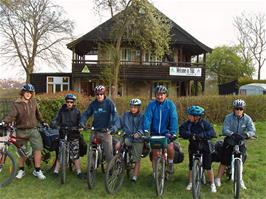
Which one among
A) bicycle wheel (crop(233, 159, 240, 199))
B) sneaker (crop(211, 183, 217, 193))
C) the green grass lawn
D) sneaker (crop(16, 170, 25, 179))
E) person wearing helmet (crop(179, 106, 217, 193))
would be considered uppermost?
person wearing helmet (crop(179, 106, 217, 193))

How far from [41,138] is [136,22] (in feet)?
59.0

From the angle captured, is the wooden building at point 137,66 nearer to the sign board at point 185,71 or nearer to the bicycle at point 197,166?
the sign board at point 185,71

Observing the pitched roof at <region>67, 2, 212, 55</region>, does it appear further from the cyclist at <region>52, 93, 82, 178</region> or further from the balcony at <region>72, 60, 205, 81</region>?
the cyclist at <region>52, 93, 82, 178</region>

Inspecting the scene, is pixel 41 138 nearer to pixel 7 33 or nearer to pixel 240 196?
pixel 240 196

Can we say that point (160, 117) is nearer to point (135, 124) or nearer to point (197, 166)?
point (135, 124)

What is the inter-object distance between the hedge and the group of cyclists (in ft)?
20.8

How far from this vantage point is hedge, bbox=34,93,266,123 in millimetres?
Result: 13359

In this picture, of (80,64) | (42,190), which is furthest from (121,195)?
(80,64)

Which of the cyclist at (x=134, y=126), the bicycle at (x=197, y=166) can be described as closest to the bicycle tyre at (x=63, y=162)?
the cyclist at (x=134, y=126)

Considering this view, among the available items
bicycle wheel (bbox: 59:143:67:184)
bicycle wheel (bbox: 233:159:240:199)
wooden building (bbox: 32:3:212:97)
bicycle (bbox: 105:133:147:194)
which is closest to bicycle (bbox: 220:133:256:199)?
bicycle wheel (bbox: 233:159:240:199)

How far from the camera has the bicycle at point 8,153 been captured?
6441 mm

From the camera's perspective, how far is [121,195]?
20.0ft

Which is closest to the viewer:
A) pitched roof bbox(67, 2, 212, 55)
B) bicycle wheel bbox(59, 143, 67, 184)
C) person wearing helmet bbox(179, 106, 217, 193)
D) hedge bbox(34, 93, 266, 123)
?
person wearing helmet bbox(179, 106, 217, 193)

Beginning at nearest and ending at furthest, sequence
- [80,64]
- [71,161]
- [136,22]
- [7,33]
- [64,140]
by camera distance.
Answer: [64,140], [71,161], [136,22], [80,64], [7,33]
